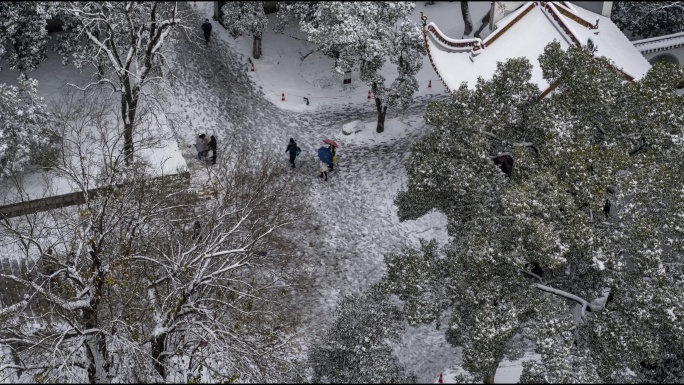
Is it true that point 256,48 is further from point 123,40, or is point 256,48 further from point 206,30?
point 123,40

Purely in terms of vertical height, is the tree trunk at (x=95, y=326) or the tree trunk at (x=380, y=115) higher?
the tree trunk at (x=380, y=115)

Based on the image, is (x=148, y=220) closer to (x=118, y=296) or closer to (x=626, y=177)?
(x=118, y=296)

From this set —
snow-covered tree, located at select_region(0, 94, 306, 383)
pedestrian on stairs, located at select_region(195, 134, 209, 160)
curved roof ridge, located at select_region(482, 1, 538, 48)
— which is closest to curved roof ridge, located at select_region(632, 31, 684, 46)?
curved roof ridge, located at select_region(482, 1, 538, 48)

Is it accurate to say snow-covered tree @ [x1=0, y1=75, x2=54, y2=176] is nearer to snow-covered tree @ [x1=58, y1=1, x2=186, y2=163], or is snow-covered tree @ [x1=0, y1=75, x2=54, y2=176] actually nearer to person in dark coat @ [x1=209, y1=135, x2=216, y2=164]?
snow-covered tree @ [x1=58, y1=1, x2=186, y2=163]

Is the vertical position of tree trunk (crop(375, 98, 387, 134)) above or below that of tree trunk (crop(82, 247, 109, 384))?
above

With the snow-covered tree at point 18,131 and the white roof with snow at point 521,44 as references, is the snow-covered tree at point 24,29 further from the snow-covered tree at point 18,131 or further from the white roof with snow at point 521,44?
the white roof with snow at point 521,44

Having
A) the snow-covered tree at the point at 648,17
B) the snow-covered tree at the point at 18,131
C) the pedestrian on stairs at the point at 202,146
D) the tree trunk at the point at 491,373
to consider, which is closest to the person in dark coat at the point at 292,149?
the pedestrian on stairs at the point at 202,146
